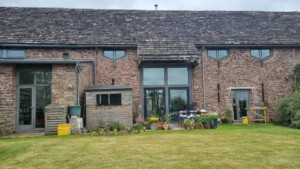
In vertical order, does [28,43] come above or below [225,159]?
above

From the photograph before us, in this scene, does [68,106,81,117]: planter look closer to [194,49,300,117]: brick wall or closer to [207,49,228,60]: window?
[194,49,300,117]: brick wall

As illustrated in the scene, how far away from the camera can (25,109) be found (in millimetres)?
13016

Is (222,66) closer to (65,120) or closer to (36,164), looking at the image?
(65,120)

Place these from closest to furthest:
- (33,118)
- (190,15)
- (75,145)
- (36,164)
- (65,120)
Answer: (36,164), (75,145), (65,120), (33,118), (190,15)

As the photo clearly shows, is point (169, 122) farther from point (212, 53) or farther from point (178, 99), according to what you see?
point (212, 53)

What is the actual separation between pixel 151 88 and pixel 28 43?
7333 mm

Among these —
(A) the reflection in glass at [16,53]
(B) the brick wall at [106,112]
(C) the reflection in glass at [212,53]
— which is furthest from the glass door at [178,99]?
(A) the reflection in glass at [16,53]

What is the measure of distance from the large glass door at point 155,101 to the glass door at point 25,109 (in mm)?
6171

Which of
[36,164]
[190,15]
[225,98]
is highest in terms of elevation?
[190,15]

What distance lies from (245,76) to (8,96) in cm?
1306

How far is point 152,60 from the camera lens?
1546 centimetres

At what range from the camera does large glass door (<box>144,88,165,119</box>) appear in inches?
634

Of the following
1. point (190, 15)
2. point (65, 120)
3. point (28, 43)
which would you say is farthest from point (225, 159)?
point (190, 15)

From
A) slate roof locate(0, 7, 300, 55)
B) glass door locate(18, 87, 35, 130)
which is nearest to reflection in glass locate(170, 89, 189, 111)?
slate roof locate(0, 7, 300, 55)
